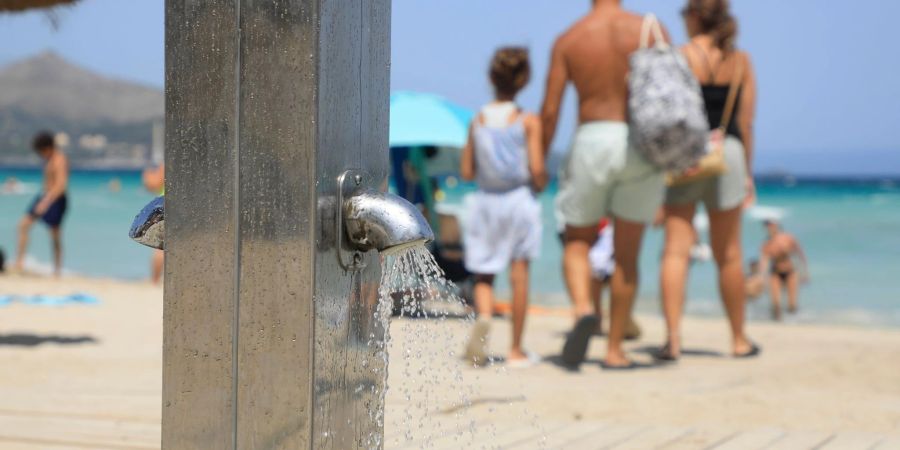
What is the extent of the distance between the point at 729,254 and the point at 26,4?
3.88 metres

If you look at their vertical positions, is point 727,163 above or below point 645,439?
above

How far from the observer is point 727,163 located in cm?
Result: 571

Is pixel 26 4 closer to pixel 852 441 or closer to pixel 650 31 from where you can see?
pixel 650 31

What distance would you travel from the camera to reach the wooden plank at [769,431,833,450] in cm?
303

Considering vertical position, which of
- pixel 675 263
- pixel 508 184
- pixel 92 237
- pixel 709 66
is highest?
pixel 709 66

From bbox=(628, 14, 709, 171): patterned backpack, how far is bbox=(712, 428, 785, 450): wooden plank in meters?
2.01

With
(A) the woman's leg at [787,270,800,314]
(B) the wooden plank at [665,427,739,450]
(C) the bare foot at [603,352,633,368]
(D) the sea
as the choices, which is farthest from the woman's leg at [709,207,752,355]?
(A) the woman's leg at [787,270,800,314]

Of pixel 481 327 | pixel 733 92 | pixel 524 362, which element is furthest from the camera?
pixel 733 92

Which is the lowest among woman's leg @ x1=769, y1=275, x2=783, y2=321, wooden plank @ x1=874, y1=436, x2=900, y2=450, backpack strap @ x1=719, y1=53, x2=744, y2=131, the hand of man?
woman's leg @ x1=769, y1=275, x2=783, y2=321

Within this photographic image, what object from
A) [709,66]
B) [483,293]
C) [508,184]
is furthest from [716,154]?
[483,293]

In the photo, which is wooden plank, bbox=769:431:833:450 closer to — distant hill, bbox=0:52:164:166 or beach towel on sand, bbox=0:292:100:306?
beach towel on sand, bbox=0:292:100:306

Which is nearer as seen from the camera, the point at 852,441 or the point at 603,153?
the point at 852,441

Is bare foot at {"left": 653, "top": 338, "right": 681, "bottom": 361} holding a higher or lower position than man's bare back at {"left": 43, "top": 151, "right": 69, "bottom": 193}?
lower

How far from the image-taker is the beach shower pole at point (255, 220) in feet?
4.56
